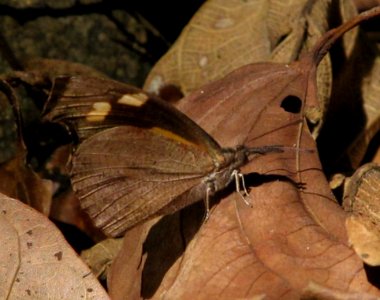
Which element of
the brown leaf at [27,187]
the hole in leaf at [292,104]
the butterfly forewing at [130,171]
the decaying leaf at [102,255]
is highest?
the hole in leaf at [292,104]

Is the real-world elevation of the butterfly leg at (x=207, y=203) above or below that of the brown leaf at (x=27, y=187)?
above

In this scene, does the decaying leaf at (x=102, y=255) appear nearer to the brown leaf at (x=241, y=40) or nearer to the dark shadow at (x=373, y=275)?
the brown leaf at (x=241, y=40)

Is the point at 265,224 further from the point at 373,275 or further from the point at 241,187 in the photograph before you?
the point at 373,275

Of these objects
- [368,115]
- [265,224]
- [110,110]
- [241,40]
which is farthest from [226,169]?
[241,40]

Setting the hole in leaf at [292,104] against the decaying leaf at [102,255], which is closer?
the hole in leaf at [292,104]

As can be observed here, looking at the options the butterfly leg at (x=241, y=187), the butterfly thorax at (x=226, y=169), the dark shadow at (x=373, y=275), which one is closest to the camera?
the dark shadow at (x=373, y=275)

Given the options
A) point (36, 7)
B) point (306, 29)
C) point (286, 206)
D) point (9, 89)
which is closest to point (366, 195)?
point (286, 206)

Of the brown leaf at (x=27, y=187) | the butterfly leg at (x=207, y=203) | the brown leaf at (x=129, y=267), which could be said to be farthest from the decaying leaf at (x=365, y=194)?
the brown leaf at (x=27, y=187)
